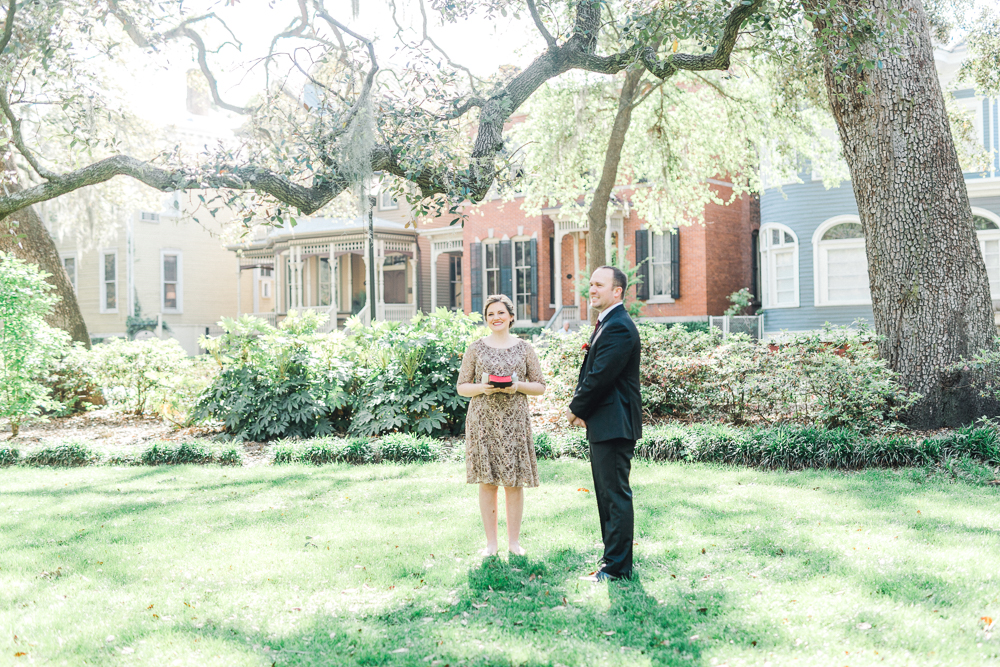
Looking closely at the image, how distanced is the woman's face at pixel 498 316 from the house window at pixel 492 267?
19.4m

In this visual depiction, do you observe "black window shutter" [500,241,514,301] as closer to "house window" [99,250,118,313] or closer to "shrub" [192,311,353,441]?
"shrub" [192,311,353,441]

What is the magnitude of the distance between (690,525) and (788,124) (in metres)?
10.9

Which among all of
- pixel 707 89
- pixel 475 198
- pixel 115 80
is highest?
pixel 115 80

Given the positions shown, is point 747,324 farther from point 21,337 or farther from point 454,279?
point 21,337

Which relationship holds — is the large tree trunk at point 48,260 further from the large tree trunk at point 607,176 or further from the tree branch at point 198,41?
the large tree trunk at point 607,176

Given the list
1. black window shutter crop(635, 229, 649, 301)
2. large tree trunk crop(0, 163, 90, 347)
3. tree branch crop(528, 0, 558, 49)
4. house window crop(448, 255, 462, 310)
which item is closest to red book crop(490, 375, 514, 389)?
tree branch crop(528, 0, 558, 49)

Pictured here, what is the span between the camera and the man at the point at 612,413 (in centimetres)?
464

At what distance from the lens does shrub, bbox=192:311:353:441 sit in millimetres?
10945

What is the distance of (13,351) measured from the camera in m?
11.3

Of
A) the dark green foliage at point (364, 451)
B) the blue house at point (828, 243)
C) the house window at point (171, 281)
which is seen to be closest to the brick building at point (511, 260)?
the blue house at point (828, 243)

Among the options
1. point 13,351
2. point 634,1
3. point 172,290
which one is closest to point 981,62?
point 634,1

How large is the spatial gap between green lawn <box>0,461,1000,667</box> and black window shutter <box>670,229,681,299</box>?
1436 centimetres

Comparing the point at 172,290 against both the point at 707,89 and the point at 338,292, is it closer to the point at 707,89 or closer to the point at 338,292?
the point at 338,292

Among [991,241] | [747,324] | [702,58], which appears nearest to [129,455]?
[702,58]
